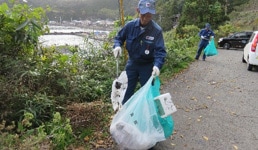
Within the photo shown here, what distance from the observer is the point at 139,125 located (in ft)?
10.2

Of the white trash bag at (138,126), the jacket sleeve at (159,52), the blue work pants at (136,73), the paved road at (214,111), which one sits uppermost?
the jacket sleeve at (159,52)

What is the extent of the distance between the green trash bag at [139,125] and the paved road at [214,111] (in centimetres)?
60

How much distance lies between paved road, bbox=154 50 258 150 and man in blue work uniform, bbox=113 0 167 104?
1112 mm

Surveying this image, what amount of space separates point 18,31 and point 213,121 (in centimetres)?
357

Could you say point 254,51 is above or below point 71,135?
above

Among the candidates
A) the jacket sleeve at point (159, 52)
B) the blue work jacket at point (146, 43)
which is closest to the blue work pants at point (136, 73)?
the blue work jacket at point (146, 43)

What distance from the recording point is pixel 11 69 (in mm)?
4145

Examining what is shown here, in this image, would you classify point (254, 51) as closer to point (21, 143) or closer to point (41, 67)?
point (41, 67)

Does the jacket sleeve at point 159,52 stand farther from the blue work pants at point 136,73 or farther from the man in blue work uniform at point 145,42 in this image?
the blue work pants at point 136,73

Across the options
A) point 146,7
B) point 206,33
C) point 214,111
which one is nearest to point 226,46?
point 206,33

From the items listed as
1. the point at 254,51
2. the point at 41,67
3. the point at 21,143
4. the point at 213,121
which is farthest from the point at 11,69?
the point at 254,51

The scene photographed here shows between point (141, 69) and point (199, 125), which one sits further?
point (199, 125)

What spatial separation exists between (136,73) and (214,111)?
7.07ft

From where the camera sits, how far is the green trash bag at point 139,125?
120 inches
